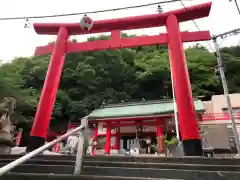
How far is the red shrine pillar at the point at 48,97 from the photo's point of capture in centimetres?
588

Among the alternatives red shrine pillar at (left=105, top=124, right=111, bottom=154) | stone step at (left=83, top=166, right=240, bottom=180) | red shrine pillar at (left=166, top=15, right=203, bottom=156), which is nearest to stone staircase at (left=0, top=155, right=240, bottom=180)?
stone step at (left=83, top=166, right=240, bottom=180)

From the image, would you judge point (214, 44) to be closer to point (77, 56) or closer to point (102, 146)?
point (102, 146)

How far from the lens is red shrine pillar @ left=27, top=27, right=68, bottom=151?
5883 millimetres

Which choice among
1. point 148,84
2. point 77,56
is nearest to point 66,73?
point 77,56

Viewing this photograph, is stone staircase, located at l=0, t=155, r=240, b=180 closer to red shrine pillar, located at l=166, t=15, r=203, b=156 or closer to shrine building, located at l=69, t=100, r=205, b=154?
red shrine pillar, located at l=166, t=15, r=203, b=156

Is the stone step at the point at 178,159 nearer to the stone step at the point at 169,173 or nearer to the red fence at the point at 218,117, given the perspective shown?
the stone step at the point at 169,173

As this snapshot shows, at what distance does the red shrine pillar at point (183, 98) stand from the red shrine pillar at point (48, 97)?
3.68 m

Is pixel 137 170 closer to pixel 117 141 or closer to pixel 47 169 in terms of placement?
pixel 47 169

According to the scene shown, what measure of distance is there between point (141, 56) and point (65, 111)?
1232cm

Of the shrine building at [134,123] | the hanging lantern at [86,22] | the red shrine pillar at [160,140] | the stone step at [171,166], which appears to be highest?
the hanging lantern at [86,22]

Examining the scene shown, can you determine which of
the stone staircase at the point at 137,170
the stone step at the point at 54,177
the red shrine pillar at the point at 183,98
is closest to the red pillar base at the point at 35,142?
the stone staircase at the point at 137,170

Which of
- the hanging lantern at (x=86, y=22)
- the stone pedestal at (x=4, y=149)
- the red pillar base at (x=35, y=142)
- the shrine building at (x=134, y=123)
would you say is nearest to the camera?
the stone pedestal at (x=4, y=149)

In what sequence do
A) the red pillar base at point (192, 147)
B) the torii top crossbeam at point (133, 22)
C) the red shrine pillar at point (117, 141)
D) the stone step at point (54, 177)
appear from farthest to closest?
the red shrine pillar at point (117, 141) < the torii top crossbeam at point (133, 22) < the red pillar base at point (192, 147) < the stone step at point (54, 177)

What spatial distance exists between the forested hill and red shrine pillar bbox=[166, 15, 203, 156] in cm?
1449
